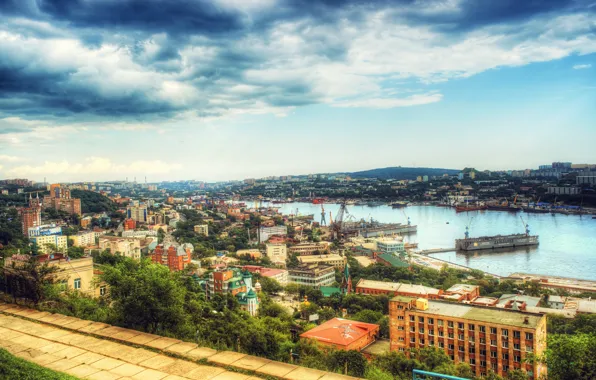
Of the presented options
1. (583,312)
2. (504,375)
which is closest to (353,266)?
(583,312)

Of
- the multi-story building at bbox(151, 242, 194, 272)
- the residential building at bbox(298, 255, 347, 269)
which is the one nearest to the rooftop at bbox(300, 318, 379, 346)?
the multi-story building at bbox(151, 242, 194, 272)

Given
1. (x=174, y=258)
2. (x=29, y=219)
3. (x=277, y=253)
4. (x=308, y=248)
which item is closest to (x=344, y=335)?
(x=174, y=258)

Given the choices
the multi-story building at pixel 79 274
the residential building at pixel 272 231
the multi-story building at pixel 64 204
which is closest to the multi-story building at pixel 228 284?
the multi-story building at pixel 79 274

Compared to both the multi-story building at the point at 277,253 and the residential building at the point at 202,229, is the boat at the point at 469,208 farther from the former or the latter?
the multi-story building at the point at 277,253

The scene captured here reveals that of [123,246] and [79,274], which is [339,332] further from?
[123,246]

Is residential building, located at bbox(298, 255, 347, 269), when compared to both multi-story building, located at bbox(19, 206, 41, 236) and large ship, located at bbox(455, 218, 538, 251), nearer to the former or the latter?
large ship, located at bbox(455, 218, 538, 251)

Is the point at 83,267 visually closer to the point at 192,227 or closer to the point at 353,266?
the point at 353,266
